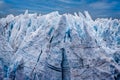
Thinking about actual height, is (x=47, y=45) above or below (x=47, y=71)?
above

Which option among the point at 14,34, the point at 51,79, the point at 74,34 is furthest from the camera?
the point at 14,34

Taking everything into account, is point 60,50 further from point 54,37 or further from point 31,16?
point 31,16

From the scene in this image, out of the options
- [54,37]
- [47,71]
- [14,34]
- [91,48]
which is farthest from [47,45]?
[14,34]

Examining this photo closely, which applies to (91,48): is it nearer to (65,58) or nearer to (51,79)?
(65,58)

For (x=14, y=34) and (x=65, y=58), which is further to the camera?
(x=14, y=34)

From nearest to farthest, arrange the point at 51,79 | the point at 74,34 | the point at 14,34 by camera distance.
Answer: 1. the point at 51,79
2. the point at 74,34
3. the point at 14,34

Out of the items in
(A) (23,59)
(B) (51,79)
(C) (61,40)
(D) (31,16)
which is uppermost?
(D) (31,16)

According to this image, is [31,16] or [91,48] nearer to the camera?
[91,48]

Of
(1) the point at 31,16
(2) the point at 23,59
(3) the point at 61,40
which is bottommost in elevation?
(2) the point at 23,59

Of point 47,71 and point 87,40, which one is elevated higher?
point 87,40
